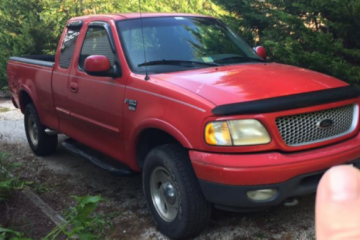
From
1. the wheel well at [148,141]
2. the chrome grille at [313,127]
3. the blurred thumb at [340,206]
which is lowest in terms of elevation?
the wheel well at [148,141]

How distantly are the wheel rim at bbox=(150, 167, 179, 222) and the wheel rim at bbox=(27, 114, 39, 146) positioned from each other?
3072mm

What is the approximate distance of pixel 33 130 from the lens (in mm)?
6375

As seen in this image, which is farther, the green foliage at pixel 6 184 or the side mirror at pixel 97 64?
the side mirror at pixel 97 64

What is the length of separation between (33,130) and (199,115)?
403 centimetres

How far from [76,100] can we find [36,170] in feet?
4.87

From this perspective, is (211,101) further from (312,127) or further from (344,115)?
(344,115)

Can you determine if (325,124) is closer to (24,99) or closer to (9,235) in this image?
(9,235)

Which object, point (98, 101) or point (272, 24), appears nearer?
point (98, 101)

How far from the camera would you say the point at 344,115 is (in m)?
3.44

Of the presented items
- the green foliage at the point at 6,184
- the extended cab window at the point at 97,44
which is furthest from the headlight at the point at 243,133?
the green foliage at the point at 6,184

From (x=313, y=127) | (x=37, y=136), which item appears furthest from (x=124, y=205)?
(x=37, y=136)

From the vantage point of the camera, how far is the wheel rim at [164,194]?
11.6 ft

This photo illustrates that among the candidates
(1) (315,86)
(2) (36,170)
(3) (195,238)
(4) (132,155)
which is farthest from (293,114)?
(2) (36,170)

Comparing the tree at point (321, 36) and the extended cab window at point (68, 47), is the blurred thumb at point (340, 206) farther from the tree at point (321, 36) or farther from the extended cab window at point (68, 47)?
the extended cab window at point (68, 47)
